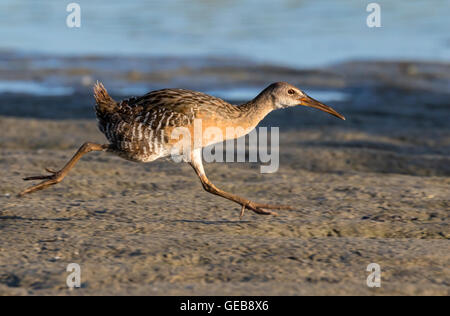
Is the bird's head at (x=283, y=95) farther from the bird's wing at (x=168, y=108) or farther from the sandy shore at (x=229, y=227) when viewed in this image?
the sandy shore at (x=229, y=227)

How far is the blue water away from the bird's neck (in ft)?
39.2

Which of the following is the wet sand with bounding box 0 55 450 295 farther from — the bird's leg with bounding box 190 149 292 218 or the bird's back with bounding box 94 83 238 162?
the bird's back with bounding box 94 83 238 162

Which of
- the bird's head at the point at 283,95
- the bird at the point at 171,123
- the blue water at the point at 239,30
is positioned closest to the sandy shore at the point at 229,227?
the bird at the point at 171,123

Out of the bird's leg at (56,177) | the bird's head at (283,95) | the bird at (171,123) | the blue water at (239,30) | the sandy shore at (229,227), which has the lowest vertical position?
the sandy shore at (229,227)

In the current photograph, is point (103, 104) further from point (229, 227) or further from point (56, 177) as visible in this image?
point (229, 227)

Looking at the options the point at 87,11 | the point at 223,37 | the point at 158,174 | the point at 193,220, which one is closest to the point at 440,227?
the point at 193,220

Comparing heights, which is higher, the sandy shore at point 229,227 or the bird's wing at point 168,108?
the bird's wing at point 168,108

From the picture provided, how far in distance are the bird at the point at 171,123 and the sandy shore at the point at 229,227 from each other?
359mm

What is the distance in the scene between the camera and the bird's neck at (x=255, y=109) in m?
5.82

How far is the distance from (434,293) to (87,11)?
892 inches

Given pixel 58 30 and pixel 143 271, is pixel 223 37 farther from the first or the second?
pixel 143 271

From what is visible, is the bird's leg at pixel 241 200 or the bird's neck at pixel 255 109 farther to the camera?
the bird's neck at pixel 255 109

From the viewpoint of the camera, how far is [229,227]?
5.28m

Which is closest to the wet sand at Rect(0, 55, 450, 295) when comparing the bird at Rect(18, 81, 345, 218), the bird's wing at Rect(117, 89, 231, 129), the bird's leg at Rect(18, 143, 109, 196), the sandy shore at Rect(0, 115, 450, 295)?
the sandy shore at Rect(0, 115, 450, 295)
